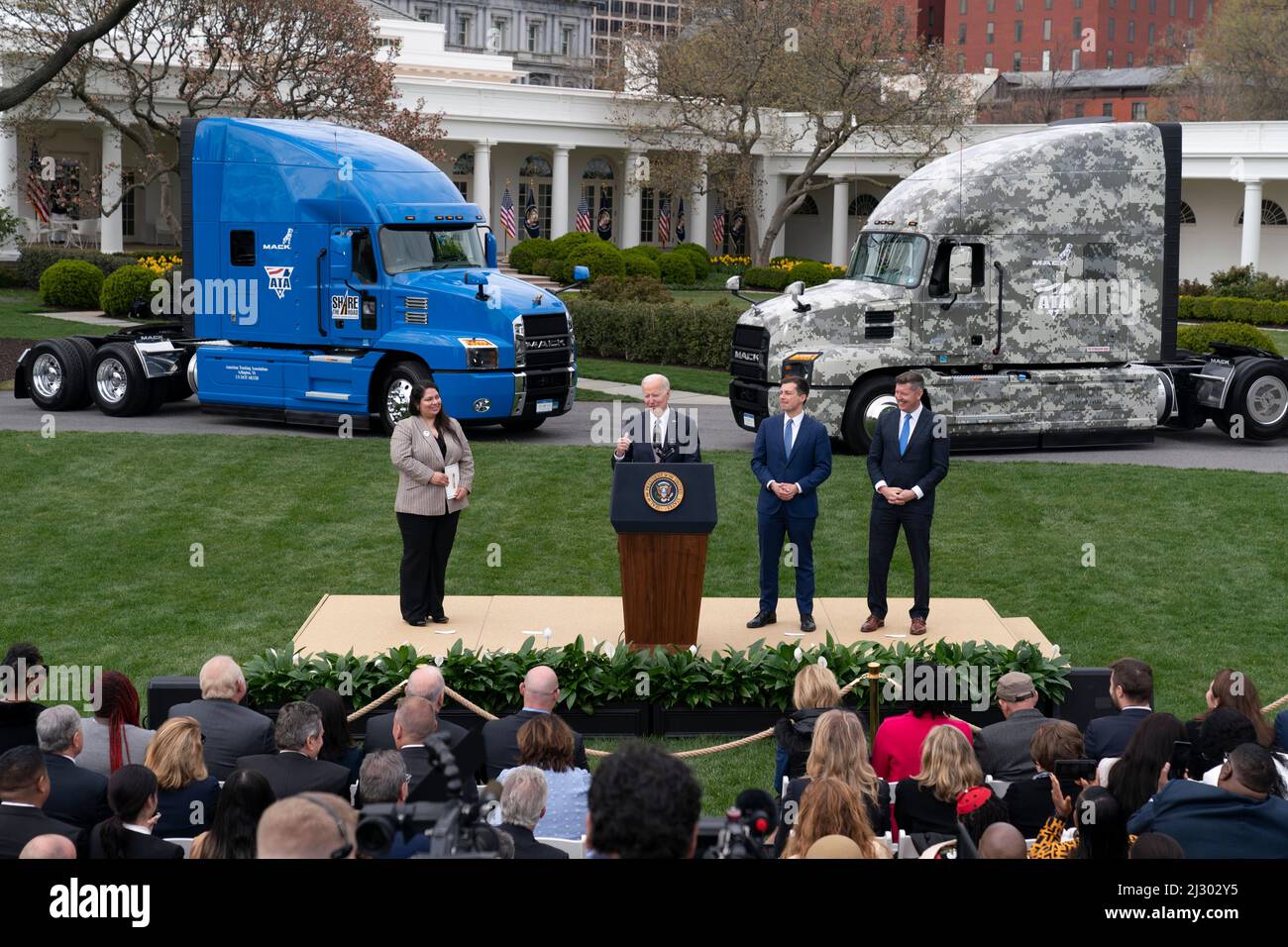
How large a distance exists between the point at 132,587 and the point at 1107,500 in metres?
10.8

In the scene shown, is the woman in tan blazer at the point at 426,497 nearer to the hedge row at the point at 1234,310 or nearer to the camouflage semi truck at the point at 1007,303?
the camouflage semi truck at the point at 1007,303

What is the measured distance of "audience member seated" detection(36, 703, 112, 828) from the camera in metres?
7.65

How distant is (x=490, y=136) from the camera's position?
59594 millimetres

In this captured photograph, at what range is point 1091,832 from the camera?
674 cm

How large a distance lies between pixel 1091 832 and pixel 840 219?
59116 millimetres

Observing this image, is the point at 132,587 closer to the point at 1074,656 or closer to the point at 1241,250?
the point at 1074,656

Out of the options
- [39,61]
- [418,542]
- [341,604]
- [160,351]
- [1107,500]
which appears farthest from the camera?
[39,61]

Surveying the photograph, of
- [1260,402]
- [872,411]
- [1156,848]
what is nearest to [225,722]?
[1156,848]

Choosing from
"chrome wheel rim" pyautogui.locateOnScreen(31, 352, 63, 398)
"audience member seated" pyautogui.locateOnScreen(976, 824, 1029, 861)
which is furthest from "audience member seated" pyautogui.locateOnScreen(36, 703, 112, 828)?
"chrome wheel rim" pyautogui.locateOnScreen(31, 352, 63, 398)

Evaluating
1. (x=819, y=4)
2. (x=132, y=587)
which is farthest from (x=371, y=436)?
(x=819, y=4)

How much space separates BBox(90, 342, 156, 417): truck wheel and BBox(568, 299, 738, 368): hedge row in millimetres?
9986

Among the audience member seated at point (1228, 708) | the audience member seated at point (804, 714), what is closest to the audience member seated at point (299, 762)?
the audience member seated at point (804, 714)

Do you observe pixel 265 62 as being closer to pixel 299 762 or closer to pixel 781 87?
pixel 781 87

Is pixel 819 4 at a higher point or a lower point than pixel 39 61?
higher
